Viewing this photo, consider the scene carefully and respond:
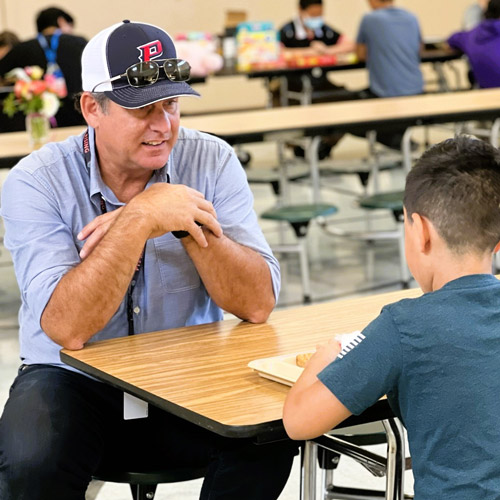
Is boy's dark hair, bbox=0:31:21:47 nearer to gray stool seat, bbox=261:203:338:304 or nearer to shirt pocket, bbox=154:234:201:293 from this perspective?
gray stool seat, bbox=261:203:338:304

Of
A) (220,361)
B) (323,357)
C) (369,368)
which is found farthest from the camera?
(220,361)

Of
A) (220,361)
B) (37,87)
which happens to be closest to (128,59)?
(220,361)

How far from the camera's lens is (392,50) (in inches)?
302

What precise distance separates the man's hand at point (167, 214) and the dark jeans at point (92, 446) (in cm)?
28

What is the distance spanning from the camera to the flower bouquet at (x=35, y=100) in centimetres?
484

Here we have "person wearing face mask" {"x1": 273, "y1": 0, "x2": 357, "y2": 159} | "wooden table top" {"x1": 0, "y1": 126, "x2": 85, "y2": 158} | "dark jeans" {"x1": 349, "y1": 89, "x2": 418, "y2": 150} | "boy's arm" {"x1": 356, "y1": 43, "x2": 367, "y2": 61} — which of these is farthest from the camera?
"person wearing face mask" {"x1": 273, "y1": 0, "x2": 357, "y2": 159}

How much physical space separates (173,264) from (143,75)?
0.40 metres

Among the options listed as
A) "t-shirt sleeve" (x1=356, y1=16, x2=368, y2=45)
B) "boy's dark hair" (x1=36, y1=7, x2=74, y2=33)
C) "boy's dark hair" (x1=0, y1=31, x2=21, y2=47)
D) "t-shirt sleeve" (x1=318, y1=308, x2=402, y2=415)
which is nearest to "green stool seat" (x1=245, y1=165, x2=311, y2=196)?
"t-shirt sleeve" (x1=356, y1=16, x2=368, y2=45)

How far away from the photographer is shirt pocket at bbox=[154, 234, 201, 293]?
216 cm

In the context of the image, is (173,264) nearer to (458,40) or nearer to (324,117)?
(324,117)

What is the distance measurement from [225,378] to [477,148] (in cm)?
56

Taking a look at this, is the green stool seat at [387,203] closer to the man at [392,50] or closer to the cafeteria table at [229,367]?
the cafeteria table at [229,367]

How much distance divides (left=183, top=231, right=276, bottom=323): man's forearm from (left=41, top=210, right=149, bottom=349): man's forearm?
0.13 metres

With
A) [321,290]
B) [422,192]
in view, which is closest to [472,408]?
[422,192]
